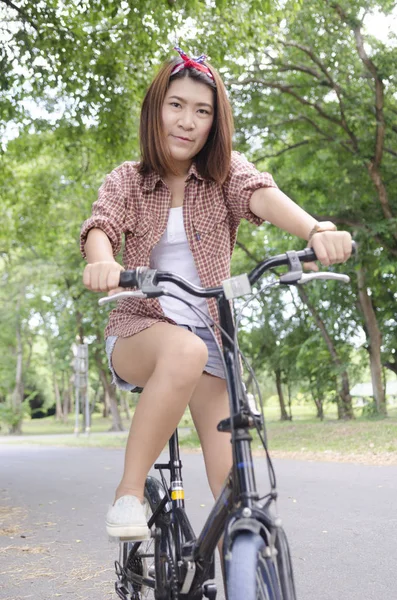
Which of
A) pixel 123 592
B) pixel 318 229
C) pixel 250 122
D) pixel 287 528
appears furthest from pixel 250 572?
pixel 250 122

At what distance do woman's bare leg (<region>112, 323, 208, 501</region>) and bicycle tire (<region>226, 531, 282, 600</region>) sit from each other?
55cm

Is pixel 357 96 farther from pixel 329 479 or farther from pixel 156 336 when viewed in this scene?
pixel 156 336

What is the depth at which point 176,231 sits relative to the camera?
260cm

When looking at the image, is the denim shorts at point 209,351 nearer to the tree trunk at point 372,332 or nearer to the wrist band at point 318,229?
the wrist band at point 318,229

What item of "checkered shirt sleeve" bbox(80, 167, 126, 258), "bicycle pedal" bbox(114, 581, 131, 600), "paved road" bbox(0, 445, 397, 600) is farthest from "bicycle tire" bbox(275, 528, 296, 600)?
"paved road" bbox(0, 445, 397, 600)

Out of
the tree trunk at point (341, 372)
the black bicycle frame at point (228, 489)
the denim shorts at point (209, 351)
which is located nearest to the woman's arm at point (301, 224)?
the black bicycle frame at point (228, 489)

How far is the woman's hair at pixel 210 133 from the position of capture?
2.63 meters

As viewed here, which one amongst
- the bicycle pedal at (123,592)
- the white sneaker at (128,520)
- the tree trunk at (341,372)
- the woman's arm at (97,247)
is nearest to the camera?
the white sneaker at (128,520)

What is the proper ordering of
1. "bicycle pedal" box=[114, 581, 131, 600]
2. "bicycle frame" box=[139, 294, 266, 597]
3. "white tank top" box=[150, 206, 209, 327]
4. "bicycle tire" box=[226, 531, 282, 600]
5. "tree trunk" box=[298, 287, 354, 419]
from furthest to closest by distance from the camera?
1. "tree trunk" box=[298, 287, 354, 419]
2. "bicycle pedal" box=[114, 581, 131, 600]
3. "white tank top" box=[150, 206, 209, 327]
4. "bicycle frame" box=[139, 294, 266, 597]
5. "bicycle tire" box=[226, 531, 282, 600]

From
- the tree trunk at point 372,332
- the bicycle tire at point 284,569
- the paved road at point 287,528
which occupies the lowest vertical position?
the paved road at point 287,528

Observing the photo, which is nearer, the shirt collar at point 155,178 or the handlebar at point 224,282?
the handlebar at point 224,282

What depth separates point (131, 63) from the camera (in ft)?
34.8

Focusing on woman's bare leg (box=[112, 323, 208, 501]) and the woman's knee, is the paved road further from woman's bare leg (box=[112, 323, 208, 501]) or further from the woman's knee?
the woman's knee

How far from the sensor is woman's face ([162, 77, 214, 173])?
8.57 ft
